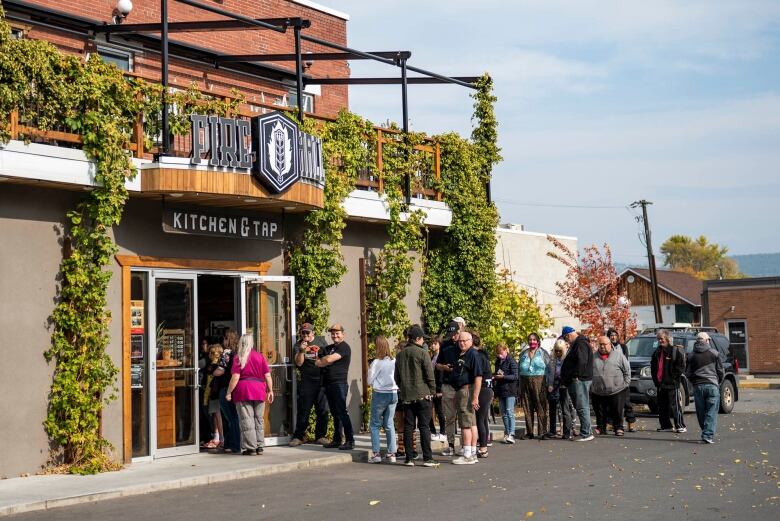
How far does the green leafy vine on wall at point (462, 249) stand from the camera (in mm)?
21125

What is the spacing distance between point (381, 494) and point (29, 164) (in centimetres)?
604

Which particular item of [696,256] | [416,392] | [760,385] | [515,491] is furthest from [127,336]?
[696,256]

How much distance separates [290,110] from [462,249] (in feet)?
17.6

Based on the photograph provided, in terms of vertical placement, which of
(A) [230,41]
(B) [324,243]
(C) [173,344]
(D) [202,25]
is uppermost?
(A) [230,41]

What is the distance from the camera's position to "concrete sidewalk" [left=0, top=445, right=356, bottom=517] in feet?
38.7

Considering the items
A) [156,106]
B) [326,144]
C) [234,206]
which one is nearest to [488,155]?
[326,144]

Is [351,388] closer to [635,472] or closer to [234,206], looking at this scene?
[234,206]

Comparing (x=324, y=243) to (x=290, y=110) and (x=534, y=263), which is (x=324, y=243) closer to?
(x=290, y=110)

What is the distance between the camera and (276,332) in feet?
57.9

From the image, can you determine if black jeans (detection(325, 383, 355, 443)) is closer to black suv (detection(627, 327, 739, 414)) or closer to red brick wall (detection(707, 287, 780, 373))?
black suv (detection(627, 327, 739, 414))

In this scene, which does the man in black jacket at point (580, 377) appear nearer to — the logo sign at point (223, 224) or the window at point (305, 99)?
the logo sign at point (223, 224)

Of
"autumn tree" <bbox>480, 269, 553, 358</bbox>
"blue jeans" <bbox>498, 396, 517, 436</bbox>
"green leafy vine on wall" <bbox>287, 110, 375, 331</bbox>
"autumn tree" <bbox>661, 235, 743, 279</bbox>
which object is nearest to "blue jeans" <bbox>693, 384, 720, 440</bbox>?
"blue jeans" <bbox>498, 396, 517, 436</bbox>

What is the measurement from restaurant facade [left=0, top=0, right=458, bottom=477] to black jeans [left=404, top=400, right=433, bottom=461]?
10.5 ft

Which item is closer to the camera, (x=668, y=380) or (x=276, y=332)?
(x=276, y=332)
